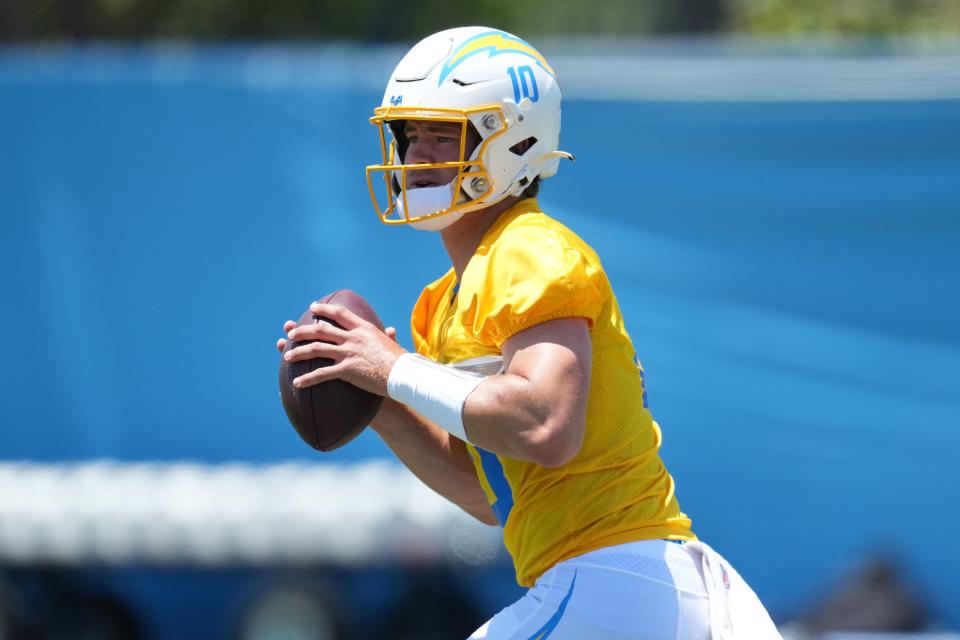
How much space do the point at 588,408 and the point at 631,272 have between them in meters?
3.63

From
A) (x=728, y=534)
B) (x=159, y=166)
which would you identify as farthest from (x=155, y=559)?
(x=728, y=534)

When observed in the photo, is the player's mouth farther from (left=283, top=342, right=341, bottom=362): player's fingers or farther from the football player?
(left=283, top=342, right=341, bottom=362): player's fingers

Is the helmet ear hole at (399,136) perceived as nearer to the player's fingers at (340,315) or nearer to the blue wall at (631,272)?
the player's fingers at (340,315)

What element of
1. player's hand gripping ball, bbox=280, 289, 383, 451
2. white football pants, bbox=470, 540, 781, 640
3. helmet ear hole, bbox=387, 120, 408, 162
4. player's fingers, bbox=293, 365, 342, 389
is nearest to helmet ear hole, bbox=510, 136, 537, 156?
helmet ear hole, bbox=387, 120, 408, 162

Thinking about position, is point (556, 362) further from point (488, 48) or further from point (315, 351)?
point (488, 48)

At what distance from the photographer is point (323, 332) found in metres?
2.76

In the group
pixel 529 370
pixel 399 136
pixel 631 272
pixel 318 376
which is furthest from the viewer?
pixel 631 272

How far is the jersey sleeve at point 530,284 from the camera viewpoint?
2.50 m

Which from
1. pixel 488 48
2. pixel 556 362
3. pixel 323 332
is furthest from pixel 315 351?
pixel 488 48

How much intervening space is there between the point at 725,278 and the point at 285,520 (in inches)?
89.4

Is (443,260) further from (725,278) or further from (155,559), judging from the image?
(155,559)

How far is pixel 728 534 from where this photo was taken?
6.30 metres

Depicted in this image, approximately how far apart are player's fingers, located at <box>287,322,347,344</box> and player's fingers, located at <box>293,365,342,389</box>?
0.20 feet

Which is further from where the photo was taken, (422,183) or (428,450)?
(428,450)
